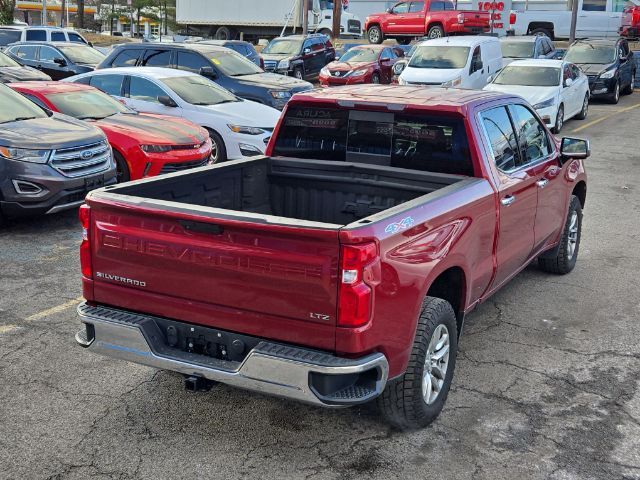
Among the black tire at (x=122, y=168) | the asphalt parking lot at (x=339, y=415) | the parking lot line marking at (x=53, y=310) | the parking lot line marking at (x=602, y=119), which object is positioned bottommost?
the parking lot line marking at (x=53, y=310)

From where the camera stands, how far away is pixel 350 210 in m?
5.47

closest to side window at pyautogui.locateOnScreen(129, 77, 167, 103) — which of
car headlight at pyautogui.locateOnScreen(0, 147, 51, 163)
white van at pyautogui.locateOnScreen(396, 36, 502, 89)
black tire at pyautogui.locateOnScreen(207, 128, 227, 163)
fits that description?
black tire at pyautogui.locateOnScreen(207, 128, 227, 163)

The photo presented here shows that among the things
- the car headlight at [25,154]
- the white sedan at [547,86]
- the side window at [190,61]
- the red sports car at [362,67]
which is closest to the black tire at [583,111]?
the white sedan at [547,86]

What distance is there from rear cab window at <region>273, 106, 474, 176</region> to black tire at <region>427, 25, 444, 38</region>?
2760cm

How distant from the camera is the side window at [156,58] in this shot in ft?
52.3

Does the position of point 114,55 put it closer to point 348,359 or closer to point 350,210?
point 350,210

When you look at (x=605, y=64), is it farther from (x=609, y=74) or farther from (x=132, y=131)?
(x=132, y=131)

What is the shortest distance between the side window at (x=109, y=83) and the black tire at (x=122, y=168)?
3.13 meters

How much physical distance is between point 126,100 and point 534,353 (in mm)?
8827

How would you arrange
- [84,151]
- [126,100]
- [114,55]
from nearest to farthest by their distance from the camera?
[84,151] < [126,100] < [114,55]

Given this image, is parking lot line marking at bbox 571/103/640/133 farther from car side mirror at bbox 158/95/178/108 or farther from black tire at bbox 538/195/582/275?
black tire at bbox 538/195/582/275

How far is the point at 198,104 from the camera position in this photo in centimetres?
1249

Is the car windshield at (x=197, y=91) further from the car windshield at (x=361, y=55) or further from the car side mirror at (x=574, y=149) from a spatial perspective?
the car windshield at (x=361, y=55)

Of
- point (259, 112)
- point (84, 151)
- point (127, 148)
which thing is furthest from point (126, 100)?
point (84, 151)
